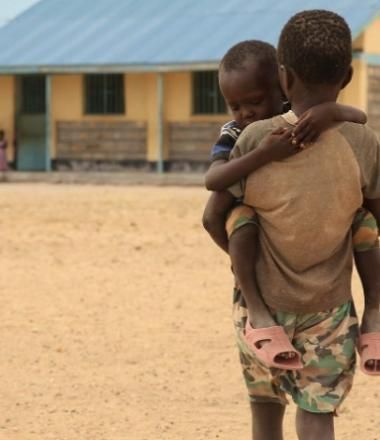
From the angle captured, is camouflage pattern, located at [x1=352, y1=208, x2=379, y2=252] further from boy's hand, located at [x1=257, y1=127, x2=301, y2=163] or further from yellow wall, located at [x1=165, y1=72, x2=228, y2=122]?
yellow wall, located at [x1=165, y1=72, x2=228, y2=122]

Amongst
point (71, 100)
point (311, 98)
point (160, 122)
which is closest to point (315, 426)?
point (311, 98)

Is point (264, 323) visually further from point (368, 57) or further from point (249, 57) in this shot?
point (368, 57)

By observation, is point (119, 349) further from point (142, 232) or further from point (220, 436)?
point (142, 232)

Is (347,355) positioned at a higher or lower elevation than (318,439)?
higher

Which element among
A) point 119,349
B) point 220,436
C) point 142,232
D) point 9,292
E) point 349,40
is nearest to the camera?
point 349,40

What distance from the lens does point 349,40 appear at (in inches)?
119

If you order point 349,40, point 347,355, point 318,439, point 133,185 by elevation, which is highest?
point 349,40

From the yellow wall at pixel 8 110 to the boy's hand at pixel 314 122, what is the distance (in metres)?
23.8

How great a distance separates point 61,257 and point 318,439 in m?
Result: 8.25

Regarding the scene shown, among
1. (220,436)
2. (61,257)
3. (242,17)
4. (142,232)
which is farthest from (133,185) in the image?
(220,436)

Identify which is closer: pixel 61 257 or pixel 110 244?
pixel 61 257

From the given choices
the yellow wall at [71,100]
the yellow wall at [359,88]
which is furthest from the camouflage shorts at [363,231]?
the yellow wall at [71,100]

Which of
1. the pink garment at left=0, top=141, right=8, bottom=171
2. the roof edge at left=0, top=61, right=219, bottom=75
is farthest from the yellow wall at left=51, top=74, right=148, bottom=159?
the pink garment at left=0, top=141, right=8, bottom=171

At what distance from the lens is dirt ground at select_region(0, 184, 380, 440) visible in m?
5.34
